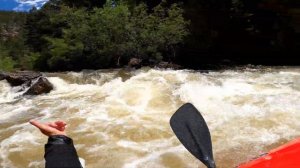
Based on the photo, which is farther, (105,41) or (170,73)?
(105,41)

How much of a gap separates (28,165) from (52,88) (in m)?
5.45

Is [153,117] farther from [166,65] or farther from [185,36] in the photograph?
[185,36]

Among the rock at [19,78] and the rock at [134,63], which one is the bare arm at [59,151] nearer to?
the rock at [19,78]

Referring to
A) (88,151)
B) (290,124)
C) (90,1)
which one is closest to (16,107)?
(88,151)

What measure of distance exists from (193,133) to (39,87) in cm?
924

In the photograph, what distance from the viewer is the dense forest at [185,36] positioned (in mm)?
15086

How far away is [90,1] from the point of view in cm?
2106

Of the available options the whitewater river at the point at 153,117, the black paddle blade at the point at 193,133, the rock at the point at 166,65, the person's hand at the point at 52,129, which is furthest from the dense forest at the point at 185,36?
the person's hand at the point at 52,129

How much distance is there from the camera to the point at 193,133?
1.81 meters

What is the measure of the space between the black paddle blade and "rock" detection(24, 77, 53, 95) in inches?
358

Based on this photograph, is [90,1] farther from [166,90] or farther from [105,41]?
[166,90]

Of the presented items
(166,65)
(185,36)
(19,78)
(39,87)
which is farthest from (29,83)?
(185,36)

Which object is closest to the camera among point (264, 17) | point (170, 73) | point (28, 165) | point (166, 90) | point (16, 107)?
point (28, 165)

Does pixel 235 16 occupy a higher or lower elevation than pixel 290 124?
higher
